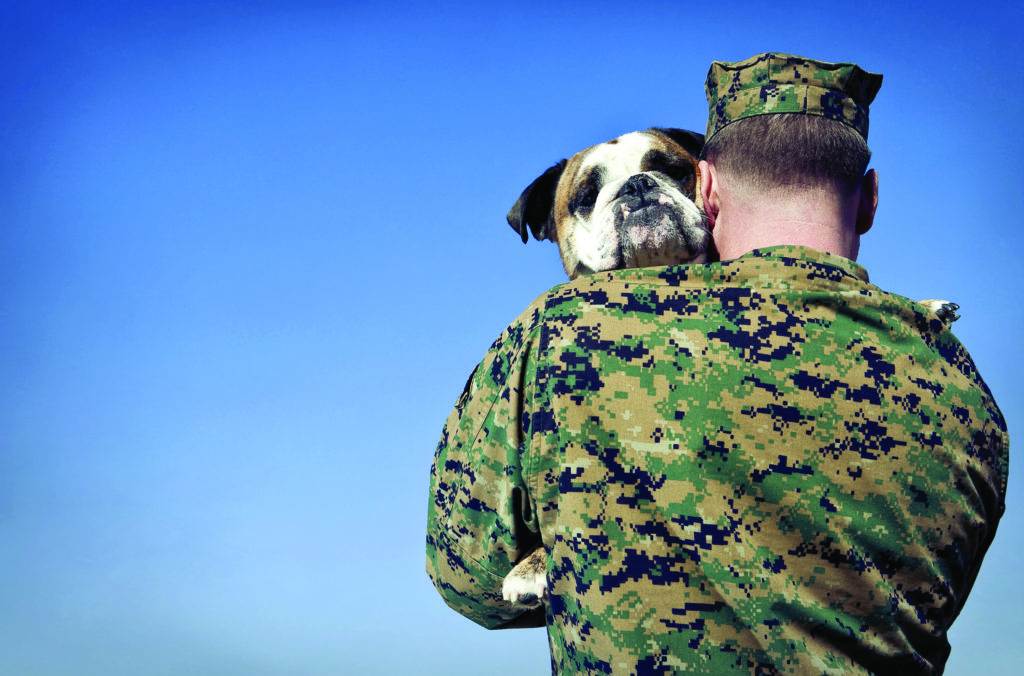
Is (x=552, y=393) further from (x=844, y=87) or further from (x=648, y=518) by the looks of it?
(x=844, y=87)

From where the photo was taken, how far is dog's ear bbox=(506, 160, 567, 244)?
5641mm

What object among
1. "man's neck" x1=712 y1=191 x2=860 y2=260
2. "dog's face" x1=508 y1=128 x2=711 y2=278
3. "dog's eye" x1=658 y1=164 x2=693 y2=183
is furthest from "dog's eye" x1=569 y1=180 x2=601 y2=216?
"man's neck" x1=712 y1=191 x2=860 y2=260

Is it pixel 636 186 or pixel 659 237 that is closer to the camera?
pixel 659 237

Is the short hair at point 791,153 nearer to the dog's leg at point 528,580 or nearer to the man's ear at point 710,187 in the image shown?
the man's ear at point 710,187

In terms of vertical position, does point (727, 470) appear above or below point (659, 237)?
below

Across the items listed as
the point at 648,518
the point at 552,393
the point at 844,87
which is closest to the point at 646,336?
the point at 552,393

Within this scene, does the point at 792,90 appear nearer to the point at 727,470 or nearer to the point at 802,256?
the point at 802,256

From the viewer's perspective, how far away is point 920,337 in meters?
2.59

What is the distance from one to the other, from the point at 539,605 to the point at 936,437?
46.5 inches

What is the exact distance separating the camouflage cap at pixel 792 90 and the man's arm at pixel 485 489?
3.42 feet

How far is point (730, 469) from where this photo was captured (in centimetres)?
231

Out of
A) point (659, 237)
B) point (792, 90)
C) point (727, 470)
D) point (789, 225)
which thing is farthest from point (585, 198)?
point (727, 470)

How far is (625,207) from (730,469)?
7.55 ft

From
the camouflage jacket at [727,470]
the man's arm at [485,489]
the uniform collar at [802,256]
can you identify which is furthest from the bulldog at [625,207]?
the man's arm at [485,489]
